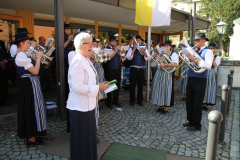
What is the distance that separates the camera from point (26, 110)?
329 cm

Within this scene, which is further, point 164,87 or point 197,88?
point 164,87

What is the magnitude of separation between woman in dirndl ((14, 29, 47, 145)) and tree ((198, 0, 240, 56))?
3537 cm

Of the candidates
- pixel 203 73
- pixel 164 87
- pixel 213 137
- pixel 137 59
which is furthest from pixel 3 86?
pixel 213 137

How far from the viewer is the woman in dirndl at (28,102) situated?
321cm

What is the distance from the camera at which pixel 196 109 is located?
164 inches

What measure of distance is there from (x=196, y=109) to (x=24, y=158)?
135 inches

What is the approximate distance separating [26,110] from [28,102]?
5.6 inches

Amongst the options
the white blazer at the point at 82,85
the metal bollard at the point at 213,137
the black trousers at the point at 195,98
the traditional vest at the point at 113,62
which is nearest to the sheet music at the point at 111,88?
the white blazer at the point at 82,85

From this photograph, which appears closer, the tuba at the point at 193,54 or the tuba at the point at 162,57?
the tuba at the point at 193,54

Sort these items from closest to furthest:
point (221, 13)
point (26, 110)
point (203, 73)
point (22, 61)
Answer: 1. point (22, 61)
2. point (26, 110)
3. point (203, 73)
4. point (221, 13)

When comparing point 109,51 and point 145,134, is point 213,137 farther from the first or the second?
point 109,51

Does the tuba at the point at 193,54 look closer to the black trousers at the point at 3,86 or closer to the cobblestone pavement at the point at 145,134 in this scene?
the cobblestone pavement at the point at 145,134

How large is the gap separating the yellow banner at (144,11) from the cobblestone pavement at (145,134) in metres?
2.75

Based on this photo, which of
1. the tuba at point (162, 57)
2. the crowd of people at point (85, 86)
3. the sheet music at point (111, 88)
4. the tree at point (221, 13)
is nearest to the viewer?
the crowd of people at point (85, 86)
